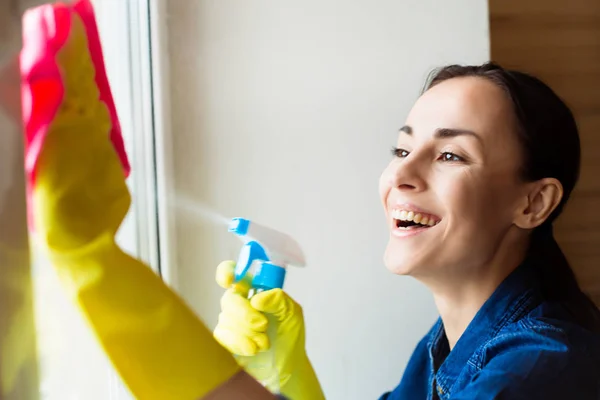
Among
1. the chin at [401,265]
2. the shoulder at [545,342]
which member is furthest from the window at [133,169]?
the shoulder at [545,342]

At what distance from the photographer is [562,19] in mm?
1178

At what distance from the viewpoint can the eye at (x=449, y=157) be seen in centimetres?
78

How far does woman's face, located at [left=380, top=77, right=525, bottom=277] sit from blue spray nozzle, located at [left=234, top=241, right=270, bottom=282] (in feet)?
0.55

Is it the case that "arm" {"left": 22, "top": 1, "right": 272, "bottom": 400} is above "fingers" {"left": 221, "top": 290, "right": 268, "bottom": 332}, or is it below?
above

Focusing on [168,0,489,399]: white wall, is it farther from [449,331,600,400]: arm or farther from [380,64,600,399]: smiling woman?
[449,331,600,400]: arm

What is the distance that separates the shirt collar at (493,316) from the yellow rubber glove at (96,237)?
39 centimetres

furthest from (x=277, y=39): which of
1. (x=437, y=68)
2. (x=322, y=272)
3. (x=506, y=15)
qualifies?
(x=506, y=15)

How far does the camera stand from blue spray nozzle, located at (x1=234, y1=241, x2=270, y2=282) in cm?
75

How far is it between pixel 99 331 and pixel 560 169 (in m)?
0.63

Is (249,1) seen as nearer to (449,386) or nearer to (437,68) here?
(437,68)

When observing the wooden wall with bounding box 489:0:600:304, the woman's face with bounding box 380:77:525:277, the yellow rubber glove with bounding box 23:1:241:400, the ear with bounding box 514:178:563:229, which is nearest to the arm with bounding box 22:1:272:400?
the yellow rubber glove with bounding box 23:1:241:400

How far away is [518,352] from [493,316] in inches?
4.9

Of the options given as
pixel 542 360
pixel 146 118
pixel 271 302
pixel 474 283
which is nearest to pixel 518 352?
pixel 542 360

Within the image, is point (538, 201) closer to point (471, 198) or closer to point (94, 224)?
point (471, 198)
